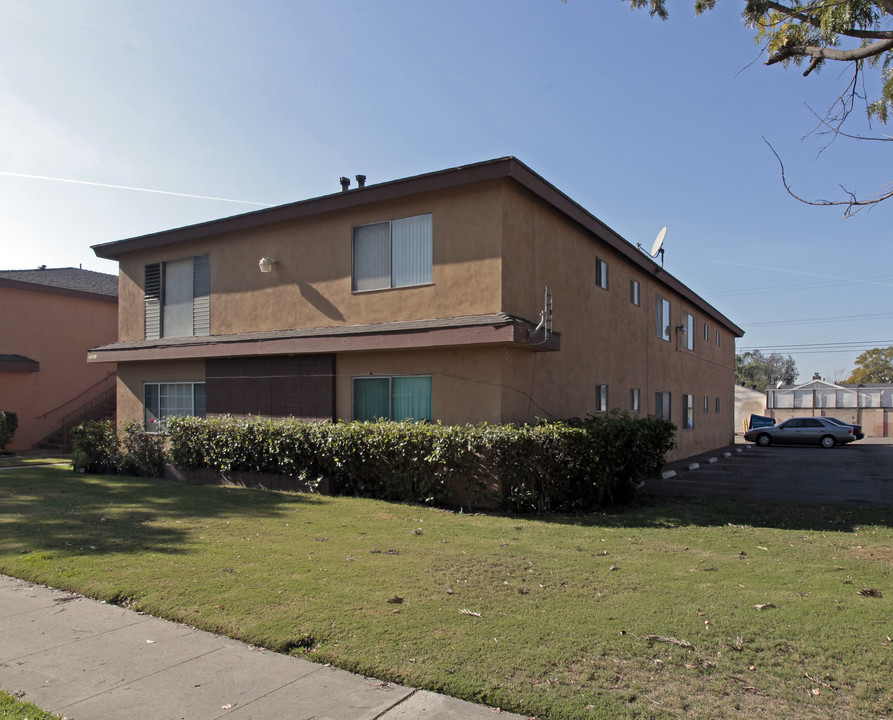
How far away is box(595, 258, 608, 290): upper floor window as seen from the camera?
605 inches

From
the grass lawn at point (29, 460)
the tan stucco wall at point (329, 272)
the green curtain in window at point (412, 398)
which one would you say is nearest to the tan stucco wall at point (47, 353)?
the grass lawn at point (29, 460)

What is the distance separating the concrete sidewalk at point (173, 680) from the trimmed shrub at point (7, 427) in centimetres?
1740

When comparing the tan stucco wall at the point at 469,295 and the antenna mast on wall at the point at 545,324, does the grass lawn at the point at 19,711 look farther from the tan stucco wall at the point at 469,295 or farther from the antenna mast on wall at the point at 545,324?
the antenna mast on wall at the point at 545,324

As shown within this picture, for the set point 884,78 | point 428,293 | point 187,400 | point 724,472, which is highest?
point 884,78

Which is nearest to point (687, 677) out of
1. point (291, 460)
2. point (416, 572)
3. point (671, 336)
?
point (416, 572)

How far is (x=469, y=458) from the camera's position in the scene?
10.6 meters

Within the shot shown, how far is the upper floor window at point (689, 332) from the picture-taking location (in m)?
23.5

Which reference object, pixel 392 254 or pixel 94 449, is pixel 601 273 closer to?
pixel 392 254

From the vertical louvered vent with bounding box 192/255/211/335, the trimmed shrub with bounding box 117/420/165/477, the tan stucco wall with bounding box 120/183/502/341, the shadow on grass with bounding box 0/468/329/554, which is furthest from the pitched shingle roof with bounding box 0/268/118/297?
the shadow on grass with bounding box 0/468/329/554

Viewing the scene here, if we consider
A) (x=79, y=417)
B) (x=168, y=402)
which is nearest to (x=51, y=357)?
(x=79, y=417)

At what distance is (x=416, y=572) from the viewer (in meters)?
6.59

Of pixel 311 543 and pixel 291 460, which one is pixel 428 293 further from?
pixel 311 543

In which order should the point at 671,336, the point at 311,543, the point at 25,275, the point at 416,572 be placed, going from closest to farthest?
the point at 416,572 < the point at 311,543 < the point at 671,336 < the point at 25,275

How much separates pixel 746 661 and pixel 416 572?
314 cm
